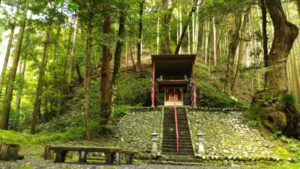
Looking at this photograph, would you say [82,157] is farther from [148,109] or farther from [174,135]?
[148,109]

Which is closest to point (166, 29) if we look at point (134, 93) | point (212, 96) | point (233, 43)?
point (233, 43)

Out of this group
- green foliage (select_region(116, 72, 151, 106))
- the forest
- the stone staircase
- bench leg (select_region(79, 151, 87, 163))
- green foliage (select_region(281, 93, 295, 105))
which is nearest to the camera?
bench leg (select_region(79, 151, 87, 163))

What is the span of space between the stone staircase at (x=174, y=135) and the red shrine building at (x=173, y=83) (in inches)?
137

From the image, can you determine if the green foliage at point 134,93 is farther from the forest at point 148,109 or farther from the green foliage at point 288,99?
the green foliage at point 288,99

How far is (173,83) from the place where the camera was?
16.2 m

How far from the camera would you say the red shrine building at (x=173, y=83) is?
52.1 feet

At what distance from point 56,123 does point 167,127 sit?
20.9 ft

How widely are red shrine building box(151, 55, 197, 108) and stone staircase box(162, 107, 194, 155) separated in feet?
11.4

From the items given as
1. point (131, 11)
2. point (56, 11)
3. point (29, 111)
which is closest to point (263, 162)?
point (131, 11)

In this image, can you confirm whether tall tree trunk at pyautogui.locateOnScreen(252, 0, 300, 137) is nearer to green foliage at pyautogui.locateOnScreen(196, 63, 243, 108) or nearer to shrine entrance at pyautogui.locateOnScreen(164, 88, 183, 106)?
green foliage at pyautogui.locateOnScreen(196, 63, 243, 108)

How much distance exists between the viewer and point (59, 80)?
15.6 m

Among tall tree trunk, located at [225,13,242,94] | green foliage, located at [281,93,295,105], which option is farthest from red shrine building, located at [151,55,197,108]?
green foliage, located at [281,93,295,105]

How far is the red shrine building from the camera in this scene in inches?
625

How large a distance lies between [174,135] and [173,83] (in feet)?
19.9
